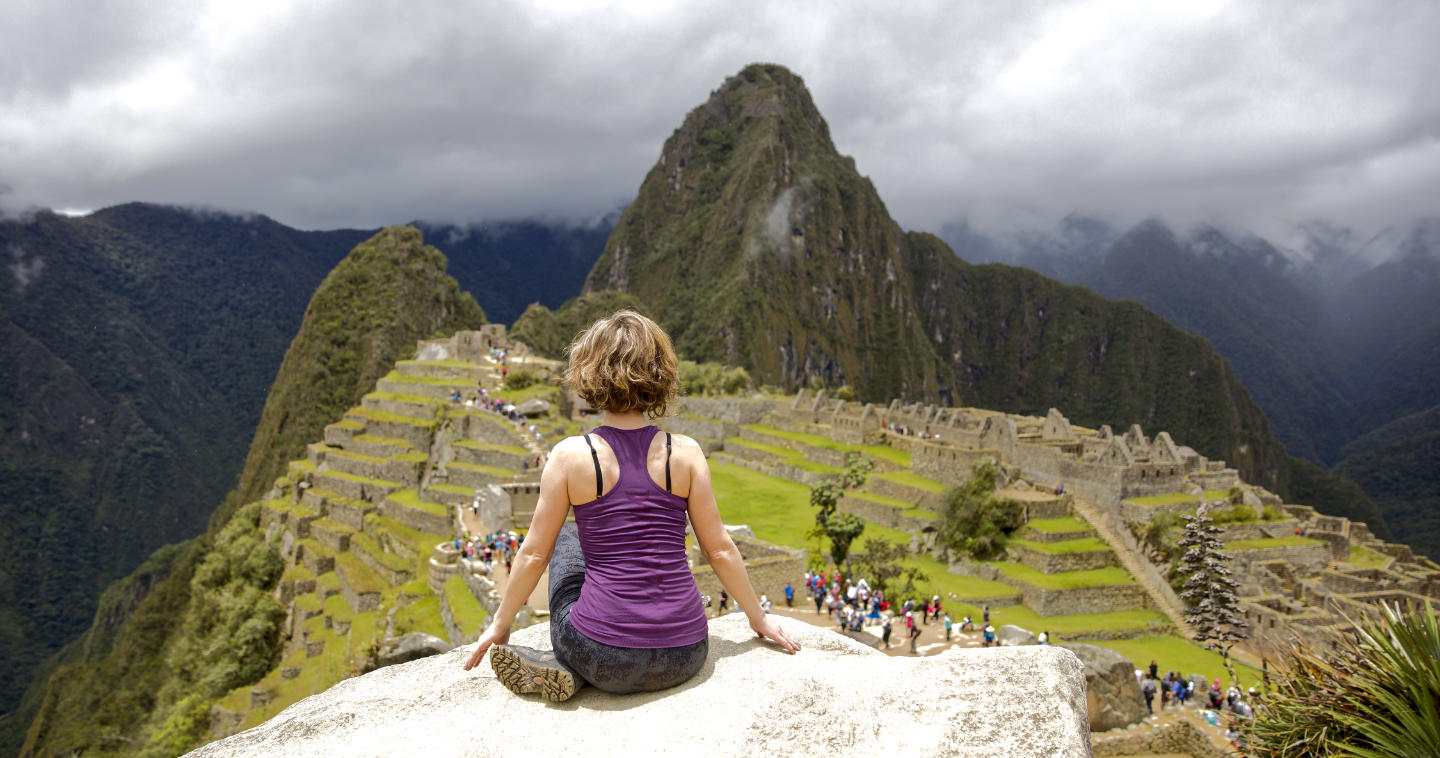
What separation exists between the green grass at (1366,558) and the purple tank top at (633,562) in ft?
113

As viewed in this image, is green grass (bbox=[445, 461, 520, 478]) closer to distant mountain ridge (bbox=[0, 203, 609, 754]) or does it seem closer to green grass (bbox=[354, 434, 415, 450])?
green grass (bbox=[354, 434, 415, 450])

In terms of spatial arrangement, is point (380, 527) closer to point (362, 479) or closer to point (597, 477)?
point (362, 479)

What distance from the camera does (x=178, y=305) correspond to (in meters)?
128

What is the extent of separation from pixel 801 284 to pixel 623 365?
6247 inches

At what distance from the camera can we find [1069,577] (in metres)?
24.9

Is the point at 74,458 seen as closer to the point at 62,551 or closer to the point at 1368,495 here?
the point at 62,551

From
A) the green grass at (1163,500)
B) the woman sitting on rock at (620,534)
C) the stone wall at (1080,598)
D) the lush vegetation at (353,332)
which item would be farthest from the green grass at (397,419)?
the lush vegetation at (353,332)

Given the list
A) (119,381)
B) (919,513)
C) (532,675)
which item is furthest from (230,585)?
(119,381)

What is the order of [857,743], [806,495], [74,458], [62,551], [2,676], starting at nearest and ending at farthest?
[857,743]
[806,495]
[2,676]
[62,551]
[74,458]

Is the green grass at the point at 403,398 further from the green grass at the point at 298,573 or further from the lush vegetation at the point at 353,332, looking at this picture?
the lush vegetation at the point at 353,332

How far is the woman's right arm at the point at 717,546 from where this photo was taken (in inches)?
123

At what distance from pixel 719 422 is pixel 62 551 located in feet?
259

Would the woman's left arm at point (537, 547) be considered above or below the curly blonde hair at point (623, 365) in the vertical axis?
below

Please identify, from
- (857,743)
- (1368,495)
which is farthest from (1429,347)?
(857,743)
